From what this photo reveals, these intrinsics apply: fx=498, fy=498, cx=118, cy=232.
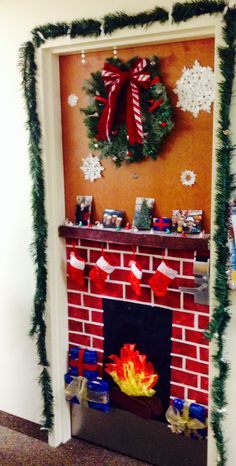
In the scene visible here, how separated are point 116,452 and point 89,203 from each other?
1405 mm

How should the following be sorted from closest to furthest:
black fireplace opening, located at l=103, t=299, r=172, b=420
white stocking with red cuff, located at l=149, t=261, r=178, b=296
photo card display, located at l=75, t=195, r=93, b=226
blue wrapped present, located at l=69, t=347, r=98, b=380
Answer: white stocking with red cuff, located at l=149, t=261, r=178, b=296
black fireplace opening, located at l=103, t=299, r=172, b=420
photo card display, located at l=75, t=195, r=93, b=226
blue wrapped present, located at l=69, t=347, r=98, b=380

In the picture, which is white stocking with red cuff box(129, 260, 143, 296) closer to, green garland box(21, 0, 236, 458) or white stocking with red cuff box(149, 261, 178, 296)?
white stocking with red cuff box(149, 261, 178, 296)

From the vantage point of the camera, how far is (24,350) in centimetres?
294

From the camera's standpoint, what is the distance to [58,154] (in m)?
2.67

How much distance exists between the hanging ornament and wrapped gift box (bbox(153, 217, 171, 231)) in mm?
198

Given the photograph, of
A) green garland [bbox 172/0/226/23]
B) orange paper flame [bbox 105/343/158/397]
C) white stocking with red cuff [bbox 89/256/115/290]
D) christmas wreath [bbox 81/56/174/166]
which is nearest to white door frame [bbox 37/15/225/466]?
green garland [bbox 172/0/226/23]

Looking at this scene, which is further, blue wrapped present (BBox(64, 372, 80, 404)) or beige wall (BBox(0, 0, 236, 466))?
blue wrapped present (BBox(64, 372, 80, 404))

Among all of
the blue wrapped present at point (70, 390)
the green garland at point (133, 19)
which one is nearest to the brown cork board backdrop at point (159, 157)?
the green garland at point (133, 19)

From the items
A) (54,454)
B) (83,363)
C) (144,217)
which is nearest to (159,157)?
(144,217)

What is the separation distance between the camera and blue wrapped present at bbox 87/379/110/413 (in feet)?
9.00

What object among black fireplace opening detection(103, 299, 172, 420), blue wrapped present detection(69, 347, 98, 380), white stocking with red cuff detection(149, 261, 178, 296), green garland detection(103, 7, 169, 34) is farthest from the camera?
blue wrapped present detection(69, 347, 98, 380)

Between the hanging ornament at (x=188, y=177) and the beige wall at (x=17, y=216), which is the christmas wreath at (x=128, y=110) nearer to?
the hanging ornament at (x=188, y=177)

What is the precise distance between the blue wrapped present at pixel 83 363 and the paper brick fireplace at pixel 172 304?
0.04 meters

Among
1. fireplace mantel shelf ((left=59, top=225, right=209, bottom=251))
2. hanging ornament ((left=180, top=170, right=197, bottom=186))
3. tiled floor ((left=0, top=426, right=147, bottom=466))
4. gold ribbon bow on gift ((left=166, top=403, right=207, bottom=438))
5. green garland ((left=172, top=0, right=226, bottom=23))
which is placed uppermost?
green garland ((left=172, top=0, right=226, bottom=23))
